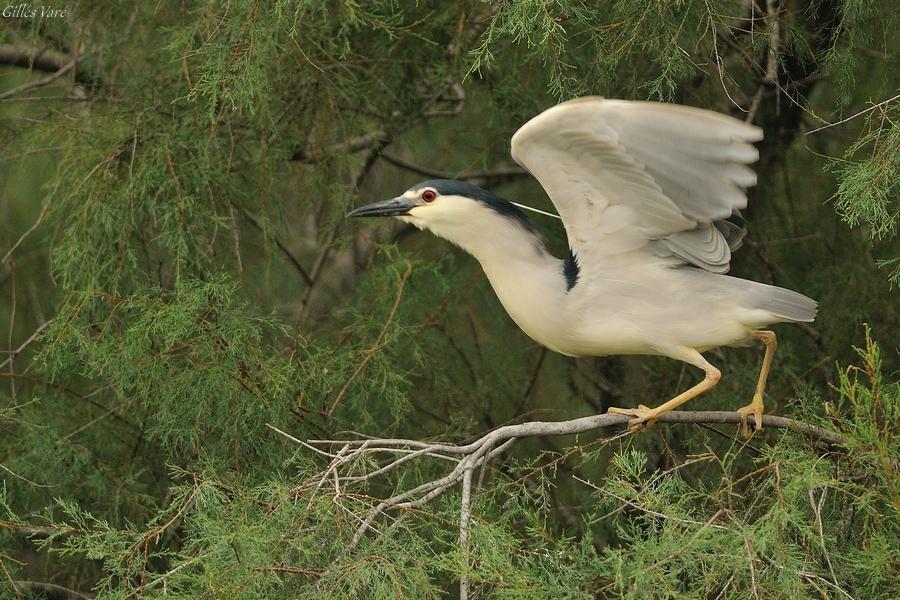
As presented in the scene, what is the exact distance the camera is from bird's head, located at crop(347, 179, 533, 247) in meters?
2.99

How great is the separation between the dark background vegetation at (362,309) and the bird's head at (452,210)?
1.13 feet

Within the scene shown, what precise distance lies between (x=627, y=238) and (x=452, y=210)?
0.47 meters

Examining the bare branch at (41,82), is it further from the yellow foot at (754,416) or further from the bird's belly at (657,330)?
the yellow foot at (754,416)

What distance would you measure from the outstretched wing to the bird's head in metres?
0.19

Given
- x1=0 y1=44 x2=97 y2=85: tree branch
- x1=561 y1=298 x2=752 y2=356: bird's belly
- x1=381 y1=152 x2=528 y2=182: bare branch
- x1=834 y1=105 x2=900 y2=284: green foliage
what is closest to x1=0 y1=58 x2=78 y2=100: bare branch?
x1=0 y1=44 x2=97 y2=85: tree branch

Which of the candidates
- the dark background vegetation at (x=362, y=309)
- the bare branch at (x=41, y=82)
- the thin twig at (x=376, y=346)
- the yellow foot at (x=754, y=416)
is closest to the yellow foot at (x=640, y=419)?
the dark background vegetation at (x=362, y=309)

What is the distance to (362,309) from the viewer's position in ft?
11.9

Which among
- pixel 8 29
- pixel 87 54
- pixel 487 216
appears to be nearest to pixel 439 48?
pixel 487 216

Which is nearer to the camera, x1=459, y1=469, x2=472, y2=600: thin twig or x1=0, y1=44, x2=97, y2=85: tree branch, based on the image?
x1=459, y1=469, x2=472, y2=600: thin twig

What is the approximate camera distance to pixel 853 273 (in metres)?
3.68

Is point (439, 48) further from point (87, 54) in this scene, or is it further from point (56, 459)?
point (56, 459)

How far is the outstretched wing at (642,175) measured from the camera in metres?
2.48

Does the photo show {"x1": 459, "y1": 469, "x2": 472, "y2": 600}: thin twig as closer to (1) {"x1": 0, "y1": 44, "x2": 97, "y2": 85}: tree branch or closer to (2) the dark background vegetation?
(2) the dark background vegetation

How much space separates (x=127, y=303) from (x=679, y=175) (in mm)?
1540
